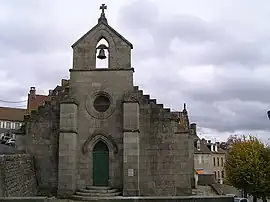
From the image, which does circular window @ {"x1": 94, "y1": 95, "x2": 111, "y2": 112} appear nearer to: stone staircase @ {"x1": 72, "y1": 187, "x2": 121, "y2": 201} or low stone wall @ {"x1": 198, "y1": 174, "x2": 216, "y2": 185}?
stone staircase @ {"x1": 72, "y1": 187, "x2": 121, "y2": 201}

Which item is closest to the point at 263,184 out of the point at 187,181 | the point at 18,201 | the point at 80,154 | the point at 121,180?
the point at 187,181

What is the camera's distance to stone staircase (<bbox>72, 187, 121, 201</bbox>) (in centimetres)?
1966

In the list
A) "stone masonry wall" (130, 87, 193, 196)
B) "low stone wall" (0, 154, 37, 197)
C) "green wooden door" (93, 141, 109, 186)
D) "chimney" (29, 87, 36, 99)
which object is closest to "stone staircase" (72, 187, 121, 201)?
"green wooden door" (93, 141, 109, 186)

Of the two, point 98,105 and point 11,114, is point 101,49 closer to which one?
point 98,105

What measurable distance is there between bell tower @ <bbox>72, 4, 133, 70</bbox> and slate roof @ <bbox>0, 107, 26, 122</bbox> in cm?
6072

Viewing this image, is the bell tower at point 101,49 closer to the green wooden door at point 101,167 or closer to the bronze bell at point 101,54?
the bronze bell at point 101,54

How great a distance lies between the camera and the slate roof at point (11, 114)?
262ft

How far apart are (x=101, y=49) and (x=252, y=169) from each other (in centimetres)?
1650

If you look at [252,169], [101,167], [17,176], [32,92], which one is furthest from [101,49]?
[32,92]

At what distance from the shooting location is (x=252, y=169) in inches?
1171

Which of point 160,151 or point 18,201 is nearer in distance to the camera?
point 18,201

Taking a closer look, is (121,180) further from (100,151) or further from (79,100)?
(79,100)

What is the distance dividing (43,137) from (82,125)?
2492 millimetres

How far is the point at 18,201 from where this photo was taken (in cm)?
867
